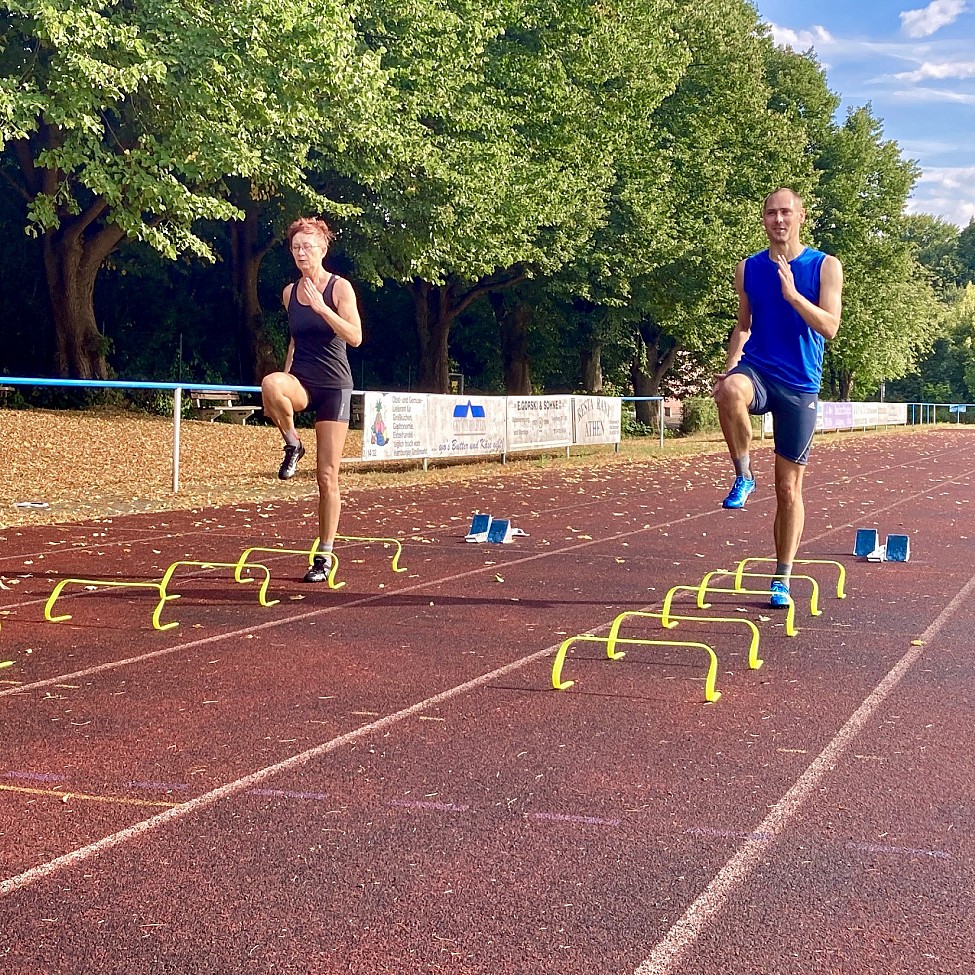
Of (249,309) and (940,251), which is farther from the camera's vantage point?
(940,251)

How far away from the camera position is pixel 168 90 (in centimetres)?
1892

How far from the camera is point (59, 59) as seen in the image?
57.9ft

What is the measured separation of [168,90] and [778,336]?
13828 millimetres

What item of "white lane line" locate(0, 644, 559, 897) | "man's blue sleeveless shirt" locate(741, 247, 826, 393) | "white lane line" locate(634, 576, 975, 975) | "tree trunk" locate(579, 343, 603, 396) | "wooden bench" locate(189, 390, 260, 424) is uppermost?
"tree trunk" locate(579, 343, 603, 396)

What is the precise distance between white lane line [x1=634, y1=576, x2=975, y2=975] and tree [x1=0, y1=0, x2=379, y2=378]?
14.6 meters

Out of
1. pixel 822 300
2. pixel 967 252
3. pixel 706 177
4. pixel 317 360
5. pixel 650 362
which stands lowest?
pixel 317 360

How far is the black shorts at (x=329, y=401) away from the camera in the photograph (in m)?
8.41

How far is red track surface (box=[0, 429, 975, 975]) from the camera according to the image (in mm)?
3182

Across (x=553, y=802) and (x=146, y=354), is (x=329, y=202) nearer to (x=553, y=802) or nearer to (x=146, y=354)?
(x=146, y=354)

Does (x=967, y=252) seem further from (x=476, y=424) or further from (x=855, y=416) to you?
(x=476, y=424)

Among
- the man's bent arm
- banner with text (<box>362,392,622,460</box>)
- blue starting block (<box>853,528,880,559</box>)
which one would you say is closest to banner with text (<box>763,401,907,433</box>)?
banner with text (<box>362,392,622,460</box>)

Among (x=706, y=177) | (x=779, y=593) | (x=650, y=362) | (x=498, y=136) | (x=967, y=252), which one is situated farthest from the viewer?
(x=967, y=252)

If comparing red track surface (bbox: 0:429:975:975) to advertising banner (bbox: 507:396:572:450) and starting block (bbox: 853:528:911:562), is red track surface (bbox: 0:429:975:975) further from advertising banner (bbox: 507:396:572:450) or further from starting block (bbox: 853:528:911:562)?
advertising banner (bbox: 507:396:572:450)

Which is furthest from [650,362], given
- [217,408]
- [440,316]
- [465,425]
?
[465,425]
